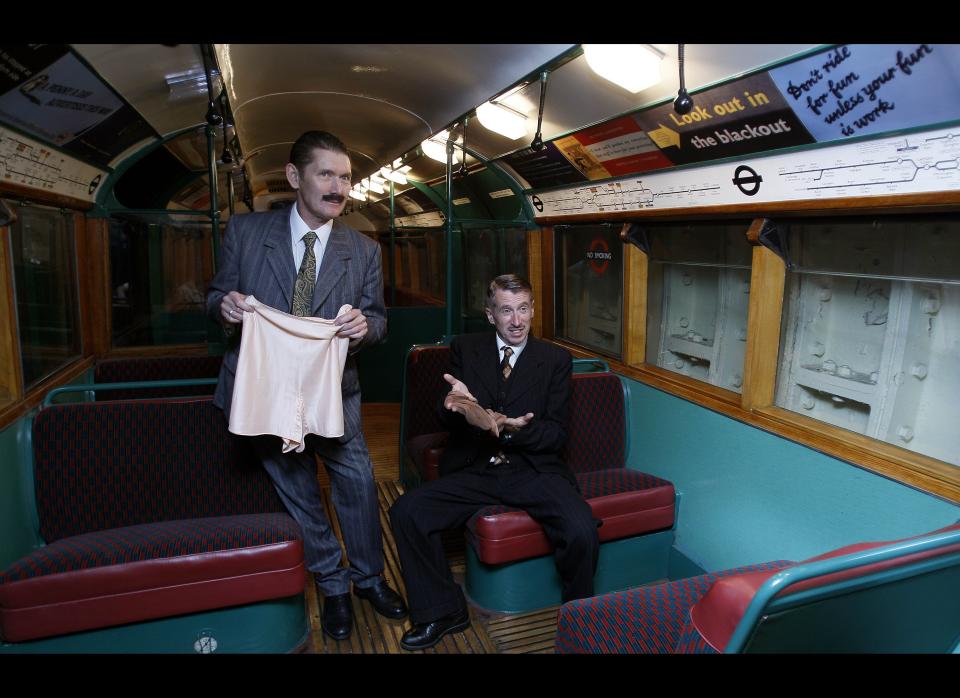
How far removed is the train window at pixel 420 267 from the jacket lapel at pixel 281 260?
526cm

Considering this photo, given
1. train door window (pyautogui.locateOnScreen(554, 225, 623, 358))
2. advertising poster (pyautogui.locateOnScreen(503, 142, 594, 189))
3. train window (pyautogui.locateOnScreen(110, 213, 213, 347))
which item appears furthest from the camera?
train window (pyautogui.locateOnScreen(110, 213, 213, 347))

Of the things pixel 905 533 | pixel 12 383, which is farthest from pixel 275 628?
pixel 905 533

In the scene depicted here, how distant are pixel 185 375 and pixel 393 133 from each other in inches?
134

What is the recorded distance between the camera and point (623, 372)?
4762 mm

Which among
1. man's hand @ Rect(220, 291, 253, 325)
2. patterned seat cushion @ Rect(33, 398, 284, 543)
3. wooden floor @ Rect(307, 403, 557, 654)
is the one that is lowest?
wooden floor @ Rect(307, 403, 557, 654)

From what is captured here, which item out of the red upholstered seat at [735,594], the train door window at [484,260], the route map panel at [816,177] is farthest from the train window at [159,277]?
the red upholstered seat at [735,594]

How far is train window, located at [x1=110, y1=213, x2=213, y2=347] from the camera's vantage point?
18.1ft

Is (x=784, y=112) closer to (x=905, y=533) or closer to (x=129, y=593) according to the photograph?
(x=905, y=533)

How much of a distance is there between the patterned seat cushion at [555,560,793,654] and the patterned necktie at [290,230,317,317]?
164 centimetres

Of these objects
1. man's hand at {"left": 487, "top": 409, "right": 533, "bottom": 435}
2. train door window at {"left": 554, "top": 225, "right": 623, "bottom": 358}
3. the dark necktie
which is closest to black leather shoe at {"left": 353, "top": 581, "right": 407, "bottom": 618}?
the dark necktie

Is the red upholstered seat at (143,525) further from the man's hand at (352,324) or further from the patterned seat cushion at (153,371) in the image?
the patterned seat cushion at (153,371)

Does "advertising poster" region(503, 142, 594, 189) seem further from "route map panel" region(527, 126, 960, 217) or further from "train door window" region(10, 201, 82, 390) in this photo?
"train door window" region(10, 201, 82, 390)

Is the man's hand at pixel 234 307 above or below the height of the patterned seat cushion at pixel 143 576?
above

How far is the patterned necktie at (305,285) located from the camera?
295 centimetres
